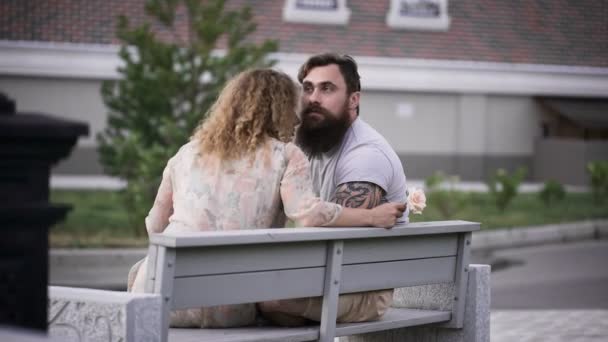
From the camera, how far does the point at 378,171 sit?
5047 millimetres

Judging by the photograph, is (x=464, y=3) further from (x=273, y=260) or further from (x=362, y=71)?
(x=273, y=260)

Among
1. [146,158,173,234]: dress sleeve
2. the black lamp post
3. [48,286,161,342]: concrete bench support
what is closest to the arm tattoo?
[146,158,173,234]: dress sleeve

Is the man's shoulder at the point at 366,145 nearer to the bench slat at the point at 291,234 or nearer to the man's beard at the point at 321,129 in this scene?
the man's beard at the point at 321,129

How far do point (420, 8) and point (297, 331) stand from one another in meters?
26.1

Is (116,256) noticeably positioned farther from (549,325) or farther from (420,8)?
(420,8)

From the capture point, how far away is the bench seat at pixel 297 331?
14.1ft

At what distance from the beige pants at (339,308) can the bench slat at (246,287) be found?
12cm

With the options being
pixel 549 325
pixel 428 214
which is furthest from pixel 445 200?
pixel 549 325

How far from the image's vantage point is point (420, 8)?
3005 centimetres

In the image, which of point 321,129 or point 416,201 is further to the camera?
point 416,201

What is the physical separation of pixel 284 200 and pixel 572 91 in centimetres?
2723

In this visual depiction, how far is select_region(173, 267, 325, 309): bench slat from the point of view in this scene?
13.1 feet

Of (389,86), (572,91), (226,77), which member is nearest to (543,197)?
(226,77)

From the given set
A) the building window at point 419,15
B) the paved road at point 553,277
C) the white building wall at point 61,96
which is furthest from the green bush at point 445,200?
the building window at point 419,15
